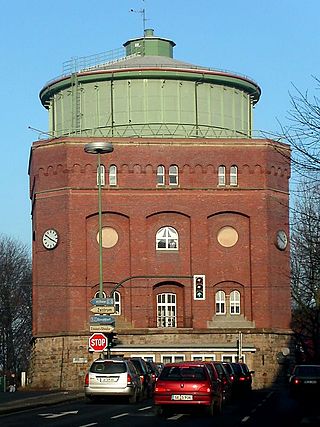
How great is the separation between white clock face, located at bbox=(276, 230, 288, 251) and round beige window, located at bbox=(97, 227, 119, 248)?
429 inches

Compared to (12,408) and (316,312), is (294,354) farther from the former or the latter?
(12,408)

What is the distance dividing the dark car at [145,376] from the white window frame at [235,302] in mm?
25698

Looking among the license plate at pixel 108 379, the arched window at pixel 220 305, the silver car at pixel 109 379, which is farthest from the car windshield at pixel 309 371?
the arched window at pixel 220 305

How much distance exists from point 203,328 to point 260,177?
10873 millimetres

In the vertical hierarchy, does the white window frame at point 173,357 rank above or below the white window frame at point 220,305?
below

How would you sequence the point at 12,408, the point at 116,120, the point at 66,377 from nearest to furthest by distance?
the point at 12,408 < the point at 66,377 < the point at 116,120

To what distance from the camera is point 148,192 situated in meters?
71.6

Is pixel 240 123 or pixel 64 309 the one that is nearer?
pixel 64 309

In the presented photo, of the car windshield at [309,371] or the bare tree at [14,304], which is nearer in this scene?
the car windshield at [309,371]

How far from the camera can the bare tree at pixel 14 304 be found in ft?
304

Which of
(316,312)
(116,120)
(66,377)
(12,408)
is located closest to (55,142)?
(116,120)

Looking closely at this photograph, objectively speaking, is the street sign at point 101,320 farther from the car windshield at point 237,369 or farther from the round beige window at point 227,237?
the round beige window at point 227,237

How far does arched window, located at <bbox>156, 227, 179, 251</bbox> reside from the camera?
71.7 metres

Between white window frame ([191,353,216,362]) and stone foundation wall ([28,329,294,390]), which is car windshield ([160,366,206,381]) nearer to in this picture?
stone foundation wall ([28,329,294,390])
